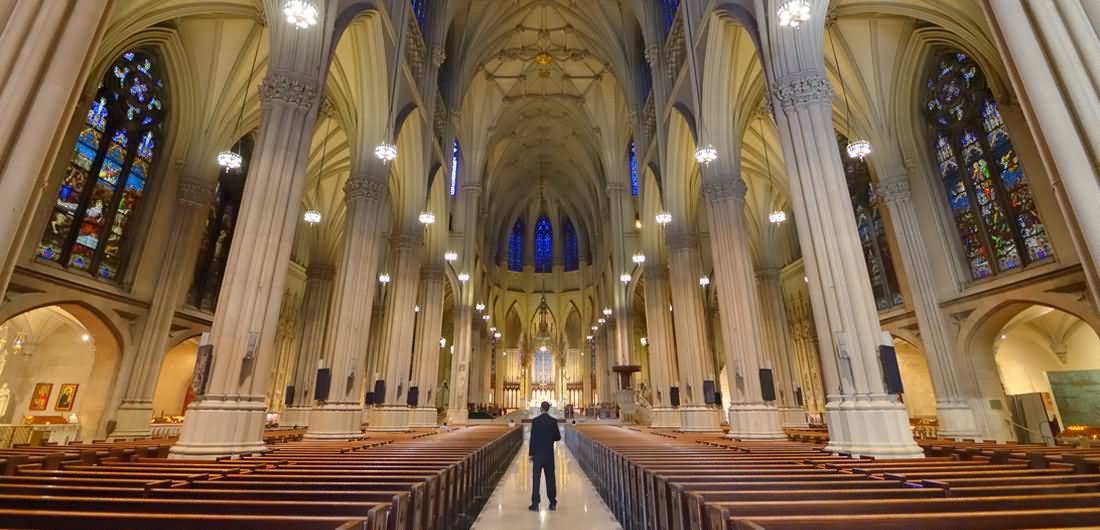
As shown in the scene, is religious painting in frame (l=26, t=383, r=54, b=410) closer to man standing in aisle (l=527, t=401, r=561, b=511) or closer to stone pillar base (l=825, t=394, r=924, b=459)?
man standing in aisle (l=527, t=401, r=561, b=511)

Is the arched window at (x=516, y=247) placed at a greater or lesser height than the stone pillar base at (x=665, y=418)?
greater

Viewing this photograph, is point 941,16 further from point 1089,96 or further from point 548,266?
point 548,266

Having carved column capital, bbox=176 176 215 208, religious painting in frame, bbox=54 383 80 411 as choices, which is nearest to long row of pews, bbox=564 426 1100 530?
carved column capital, bbox=176 176 215 208

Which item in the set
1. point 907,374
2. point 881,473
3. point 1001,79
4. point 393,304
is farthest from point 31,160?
point 907,374

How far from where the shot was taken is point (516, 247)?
134 ft

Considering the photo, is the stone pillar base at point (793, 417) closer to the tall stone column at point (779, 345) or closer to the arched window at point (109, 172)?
the tall stone column at point (779, 345)

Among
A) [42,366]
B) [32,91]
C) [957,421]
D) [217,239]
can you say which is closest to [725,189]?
[957,421]

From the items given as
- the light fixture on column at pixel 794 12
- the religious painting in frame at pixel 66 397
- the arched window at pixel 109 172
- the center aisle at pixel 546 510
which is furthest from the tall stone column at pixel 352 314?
the religious painting in frame at pixel 66 397

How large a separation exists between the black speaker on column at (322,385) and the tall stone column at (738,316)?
Answer: 9273mm

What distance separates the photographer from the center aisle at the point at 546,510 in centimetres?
554

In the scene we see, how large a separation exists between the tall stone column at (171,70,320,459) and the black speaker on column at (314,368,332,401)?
311cm

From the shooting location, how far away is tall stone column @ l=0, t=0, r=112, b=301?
3.43 metres

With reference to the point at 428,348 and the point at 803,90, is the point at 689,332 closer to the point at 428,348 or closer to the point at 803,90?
the point at 803,90

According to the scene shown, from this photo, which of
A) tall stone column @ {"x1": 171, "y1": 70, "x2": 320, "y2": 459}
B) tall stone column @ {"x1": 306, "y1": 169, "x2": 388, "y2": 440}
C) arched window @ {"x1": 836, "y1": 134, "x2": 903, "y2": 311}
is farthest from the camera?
arched window @ {"x1": 836, "y1": 134, "x2": 903, "y2": 311}
